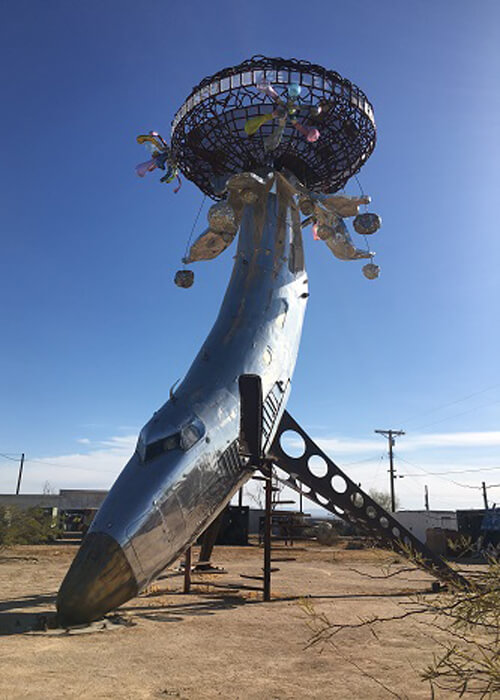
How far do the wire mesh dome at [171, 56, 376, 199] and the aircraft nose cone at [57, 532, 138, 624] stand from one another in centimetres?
1221

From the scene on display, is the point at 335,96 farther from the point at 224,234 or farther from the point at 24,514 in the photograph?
the point at 24,514

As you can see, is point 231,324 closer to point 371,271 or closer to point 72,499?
point 371,271

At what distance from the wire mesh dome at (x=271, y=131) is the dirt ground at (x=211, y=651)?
12728mm

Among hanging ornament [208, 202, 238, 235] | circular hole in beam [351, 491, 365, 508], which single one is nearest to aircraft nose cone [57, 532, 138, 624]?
circular hole in beam [351, 491, 365, 508]

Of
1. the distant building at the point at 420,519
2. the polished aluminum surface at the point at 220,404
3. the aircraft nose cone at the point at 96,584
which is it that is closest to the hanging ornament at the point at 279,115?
the polished aluminum surface at the point at 220,404

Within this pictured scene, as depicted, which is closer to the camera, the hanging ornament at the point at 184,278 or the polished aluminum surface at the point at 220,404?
the polished aluminum surface at the point at 220,404

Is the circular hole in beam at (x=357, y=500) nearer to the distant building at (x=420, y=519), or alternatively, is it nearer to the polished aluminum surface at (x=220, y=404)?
the polished aluminum surface at (x=220, y=404)

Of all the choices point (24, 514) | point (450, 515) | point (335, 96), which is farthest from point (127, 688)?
point (450, 515)

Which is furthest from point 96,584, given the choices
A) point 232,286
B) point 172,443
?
point 232,286

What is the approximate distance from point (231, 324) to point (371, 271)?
6.44m

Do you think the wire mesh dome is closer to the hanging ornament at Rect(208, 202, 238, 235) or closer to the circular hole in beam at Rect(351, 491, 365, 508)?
the hanging ornament at Rect(208, 202, 238, 235)

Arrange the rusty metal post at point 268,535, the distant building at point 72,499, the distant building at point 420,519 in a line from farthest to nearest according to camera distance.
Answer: the distant building at point 72,499 < the distant building at point 420,519 < the rusty metal post at point 268,535

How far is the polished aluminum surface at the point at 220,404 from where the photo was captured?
33.8 ft

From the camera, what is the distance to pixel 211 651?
8938mm
